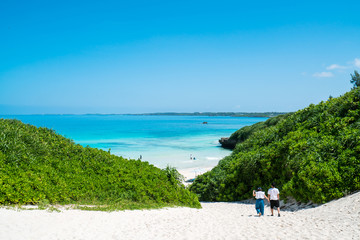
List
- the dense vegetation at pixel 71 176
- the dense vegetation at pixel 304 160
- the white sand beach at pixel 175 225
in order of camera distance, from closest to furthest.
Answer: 1. the white sand beach at pixel 175 225
2. the dense vegetation at pixel 71 176
3. the dense vegetation at pixel 304 160

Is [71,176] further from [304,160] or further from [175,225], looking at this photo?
[304,160]

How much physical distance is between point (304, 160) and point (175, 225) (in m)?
7.27

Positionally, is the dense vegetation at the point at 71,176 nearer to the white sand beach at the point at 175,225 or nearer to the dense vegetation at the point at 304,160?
the white sand beach at the point at 175,225

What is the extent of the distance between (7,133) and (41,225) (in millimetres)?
6389

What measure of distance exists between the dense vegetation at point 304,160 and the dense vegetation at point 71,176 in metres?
3.99

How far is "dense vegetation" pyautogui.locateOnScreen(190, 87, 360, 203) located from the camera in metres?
11.6

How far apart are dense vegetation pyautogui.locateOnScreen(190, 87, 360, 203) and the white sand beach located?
103cm

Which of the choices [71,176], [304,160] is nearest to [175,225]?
[71,176]

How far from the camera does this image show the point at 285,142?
15.5m

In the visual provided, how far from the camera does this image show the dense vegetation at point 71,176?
32.2 ft

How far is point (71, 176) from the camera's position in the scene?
463 inches

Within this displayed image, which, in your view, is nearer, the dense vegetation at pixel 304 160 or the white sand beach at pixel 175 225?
the white sand beach at pixel 175 225

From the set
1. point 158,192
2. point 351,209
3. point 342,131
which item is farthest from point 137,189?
point 342,131

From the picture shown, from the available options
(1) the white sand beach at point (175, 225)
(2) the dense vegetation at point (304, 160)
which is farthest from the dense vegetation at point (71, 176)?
(2) the dense vegetation at point (304, 160)
